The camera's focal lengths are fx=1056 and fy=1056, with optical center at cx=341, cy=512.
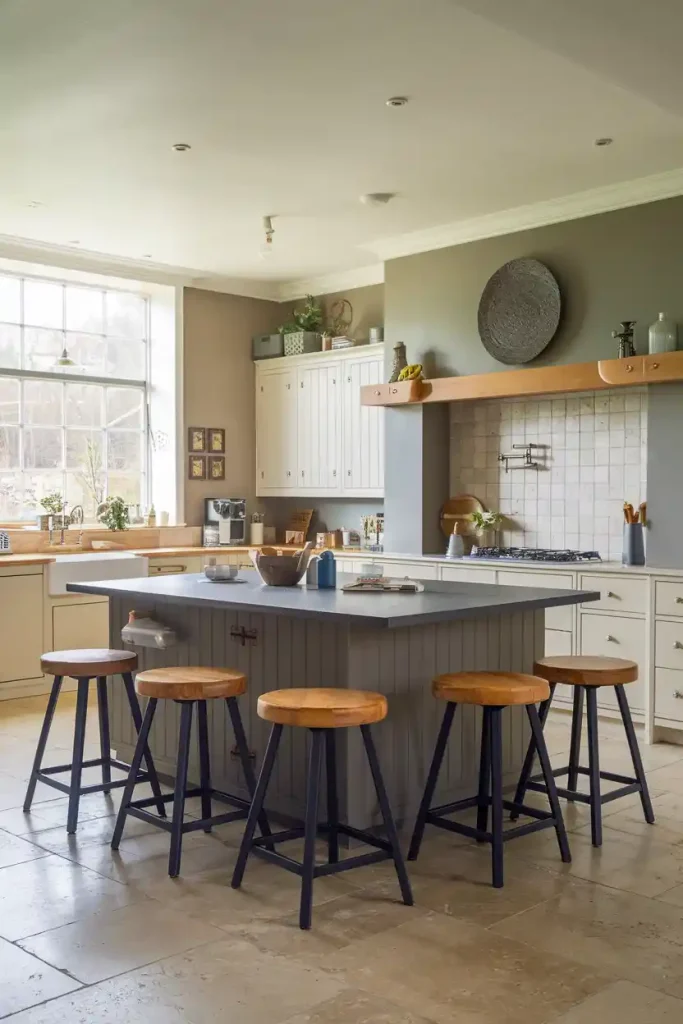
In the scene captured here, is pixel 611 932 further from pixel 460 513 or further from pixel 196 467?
pixel 196 467

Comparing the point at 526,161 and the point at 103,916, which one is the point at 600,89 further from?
the point at 103,916

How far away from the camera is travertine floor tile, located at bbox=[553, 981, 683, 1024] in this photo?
252 cm

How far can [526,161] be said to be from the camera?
18.0ft

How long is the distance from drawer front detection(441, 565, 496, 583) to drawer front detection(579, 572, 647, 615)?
0.64 meters

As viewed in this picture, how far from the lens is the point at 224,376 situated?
8.49 m

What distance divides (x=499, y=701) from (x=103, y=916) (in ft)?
4.54

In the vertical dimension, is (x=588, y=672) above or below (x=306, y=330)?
below

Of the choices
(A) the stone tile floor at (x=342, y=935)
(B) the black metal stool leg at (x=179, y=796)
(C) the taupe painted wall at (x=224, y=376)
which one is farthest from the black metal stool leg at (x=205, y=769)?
(C) the taupe painted wall at (x=224, y=376)

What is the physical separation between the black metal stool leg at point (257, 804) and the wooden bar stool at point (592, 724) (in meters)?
0.97

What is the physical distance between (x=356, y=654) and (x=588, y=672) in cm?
88

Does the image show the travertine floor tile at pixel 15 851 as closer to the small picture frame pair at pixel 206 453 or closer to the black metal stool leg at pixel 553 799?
the black metal stool leg at pixel 553 799

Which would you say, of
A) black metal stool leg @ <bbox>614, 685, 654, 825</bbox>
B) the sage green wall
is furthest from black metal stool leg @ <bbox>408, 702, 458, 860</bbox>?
the sage green wall

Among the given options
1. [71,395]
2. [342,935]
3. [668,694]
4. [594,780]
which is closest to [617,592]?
[668,694]

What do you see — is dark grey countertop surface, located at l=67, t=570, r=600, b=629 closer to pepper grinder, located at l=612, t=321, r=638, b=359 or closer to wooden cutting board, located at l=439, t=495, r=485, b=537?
pepper grinder, located at l=612, t=321, r=638, b=359
